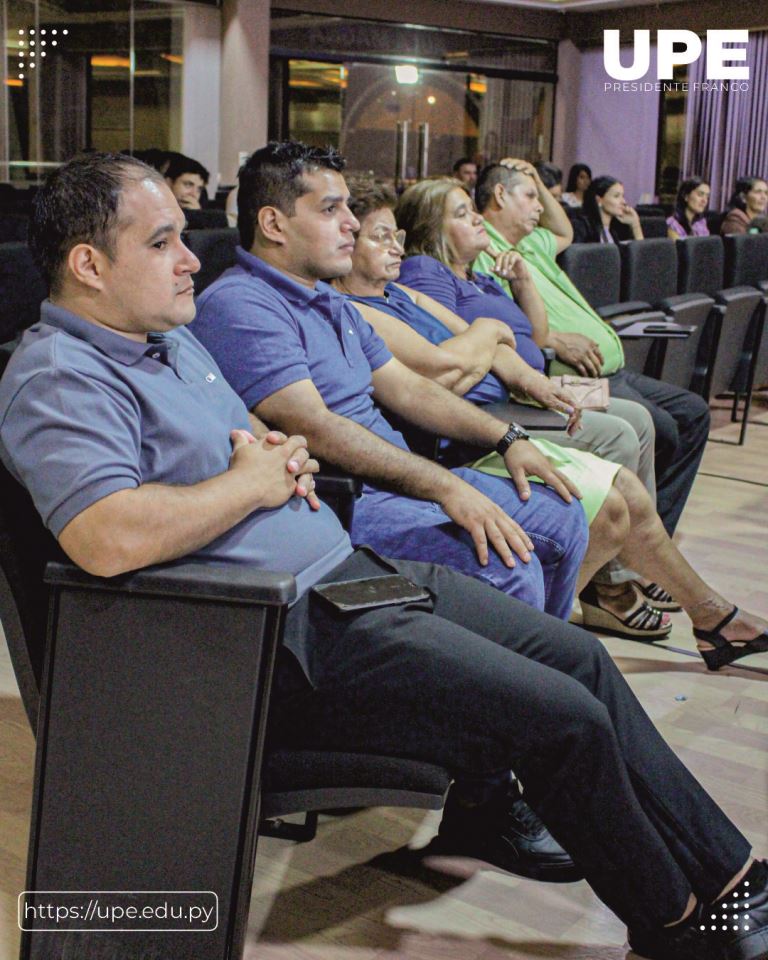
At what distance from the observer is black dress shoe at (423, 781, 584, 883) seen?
185 centimetres

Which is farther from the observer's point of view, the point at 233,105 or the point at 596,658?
the point at 233,105

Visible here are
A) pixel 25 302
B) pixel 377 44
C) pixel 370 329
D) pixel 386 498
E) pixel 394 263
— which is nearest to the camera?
pixel 386 498

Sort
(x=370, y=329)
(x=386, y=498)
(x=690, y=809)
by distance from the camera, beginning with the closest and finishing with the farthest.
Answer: (x=690, y=809)
(x=386, y=498)
(x=370, y=329)

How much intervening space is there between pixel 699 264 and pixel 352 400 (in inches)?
163

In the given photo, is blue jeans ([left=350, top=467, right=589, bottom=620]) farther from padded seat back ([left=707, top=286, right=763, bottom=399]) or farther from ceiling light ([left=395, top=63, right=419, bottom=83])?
ceiling light ([left=395, top=63, right=419, bottom=83])

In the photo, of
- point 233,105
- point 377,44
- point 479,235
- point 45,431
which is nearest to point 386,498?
point 45,431

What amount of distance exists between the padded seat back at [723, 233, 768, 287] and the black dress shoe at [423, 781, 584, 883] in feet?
16.1

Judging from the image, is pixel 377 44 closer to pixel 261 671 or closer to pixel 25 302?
pixel 25 302

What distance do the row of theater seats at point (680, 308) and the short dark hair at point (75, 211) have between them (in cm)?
273

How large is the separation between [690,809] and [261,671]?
66 cm

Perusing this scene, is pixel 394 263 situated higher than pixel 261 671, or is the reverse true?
pixel 394 263

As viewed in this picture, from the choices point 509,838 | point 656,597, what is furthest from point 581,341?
point 509,838

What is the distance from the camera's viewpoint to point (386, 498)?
2205 mm

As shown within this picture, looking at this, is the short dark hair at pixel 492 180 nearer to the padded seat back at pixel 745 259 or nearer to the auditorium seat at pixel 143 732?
the auditorium seat at pixel 143 732
